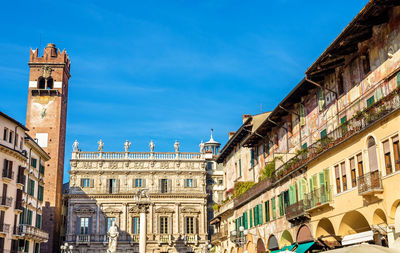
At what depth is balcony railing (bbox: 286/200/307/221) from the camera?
31.6 meters

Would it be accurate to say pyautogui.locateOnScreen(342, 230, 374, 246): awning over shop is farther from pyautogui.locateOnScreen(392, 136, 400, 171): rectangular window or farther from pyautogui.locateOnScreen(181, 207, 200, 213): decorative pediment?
pyautogui.locateOnScreen(181, 207, 200, 213): decorative pediment

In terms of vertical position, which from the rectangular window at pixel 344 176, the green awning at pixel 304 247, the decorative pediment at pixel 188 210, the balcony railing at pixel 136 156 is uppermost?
the balcony railing at pixel 136 156

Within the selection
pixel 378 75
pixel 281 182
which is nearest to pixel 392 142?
pixel 378 75

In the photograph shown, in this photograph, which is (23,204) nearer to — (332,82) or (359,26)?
(332,82)

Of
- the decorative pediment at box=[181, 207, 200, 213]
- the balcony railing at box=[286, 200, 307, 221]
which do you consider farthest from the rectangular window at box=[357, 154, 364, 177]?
the decorative pediment at box=[181, 207, 200, 213]

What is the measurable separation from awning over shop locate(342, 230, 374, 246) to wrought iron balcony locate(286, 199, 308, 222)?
5.34 m

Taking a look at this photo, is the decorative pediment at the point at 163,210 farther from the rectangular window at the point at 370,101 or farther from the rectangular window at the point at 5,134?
the rectangular window at the point at 370,101

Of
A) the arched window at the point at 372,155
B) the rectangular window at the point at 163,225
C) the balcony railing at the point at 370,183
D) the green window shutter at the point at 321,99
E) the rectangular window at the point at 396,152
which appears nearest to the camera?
the rectangular window at the point at 396,152

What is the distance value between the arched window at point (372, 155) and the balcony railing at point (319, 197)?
496cm

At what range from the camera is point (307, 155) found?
31.8 meters

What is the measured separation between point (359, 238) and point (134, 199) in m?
55.0

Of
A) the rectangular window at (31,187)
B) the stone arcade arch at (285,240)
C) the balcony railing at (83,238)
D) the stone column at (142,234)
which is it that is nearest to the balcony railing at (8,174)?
the rectangular window at (31,187)

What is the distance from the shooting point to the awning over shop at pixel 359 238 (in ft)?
76.7

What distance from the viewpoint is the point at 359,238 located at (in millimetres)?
24344
